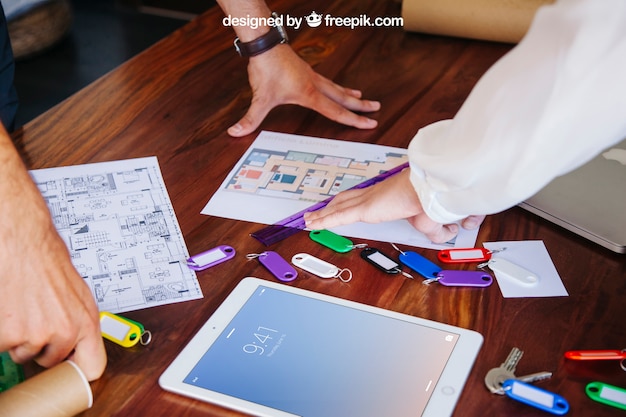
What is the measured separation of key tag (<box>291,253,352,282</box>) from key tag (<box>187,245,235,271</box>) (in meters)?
0.09

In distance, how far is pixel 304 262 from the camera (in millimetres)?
1008

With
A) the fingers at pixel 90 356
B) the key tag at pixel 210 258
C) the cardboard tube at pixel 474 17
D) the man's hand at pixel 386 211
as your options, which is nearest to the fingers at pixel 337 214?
the man's hand at pixel 386 211

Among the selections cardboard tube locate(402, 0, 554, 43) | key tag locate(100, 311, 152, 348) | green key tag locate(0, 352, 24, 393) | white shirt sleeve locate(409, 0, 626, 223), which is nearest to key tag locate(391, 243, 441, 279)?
white shirt sleeve locate(409, 0, 626, 223)

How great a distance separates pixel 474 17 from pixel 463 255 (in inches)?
30.7

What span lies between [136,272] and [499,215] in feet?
1.77

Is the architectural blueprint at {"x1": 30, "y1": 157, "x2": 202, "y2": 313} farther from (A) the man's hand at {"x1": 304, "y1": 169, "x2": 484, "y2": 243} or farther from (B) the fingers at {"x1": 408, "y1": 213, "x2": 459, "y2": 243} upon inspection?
(B) the fingers at {"x1": 408, "y1": 213, "x2": 459, "y2": 243}

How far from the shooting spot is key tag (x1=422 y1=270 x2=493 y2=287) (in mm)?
966

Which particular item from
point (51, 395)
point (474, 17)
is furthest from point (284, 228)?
point (474, 17)

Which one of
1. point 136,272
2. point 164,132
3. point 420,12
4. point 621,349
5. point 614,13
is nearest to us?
point 614,13

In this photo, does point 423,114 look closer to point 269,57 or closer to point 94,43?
point 269,57

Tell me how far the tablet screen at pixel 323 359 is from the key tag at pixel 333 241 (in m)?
0.12

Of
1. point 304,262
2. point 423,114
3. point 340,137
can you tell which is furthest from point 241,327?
point 423,114

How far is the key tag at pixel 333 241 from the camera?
1035 millimetres

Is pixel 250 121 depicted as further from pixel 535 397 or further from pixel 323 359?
pixel 535 397
